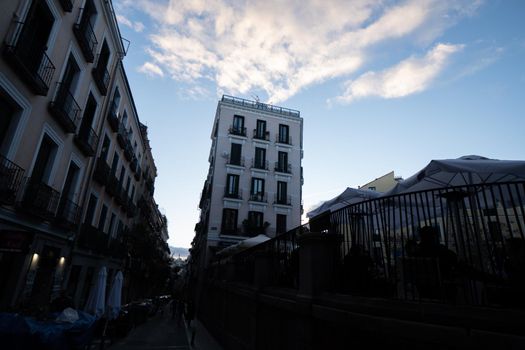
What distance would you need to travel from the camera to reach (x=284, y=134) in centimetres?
3194

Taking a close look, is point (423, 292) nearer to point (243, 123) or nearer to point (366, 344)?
point (366, 344)

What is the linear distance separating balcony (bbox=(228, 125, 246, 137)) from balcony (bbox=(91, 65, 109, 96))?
15378 mm

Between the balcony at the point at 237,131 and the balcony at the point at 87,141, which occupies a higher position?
the balcony at the point at 237,131

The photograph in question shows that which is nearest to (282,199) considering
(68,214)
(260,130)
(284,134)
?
(284,134)

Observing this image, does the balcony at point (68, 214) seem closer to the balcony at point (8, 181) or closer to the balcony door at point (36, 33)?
the balcony at point (8, 181)

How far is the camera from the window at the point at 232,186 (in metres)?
27.7

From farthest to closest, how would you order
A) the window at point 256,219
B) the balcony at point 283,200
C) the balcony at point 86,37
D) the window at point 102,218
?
the balcony at point 283,200, the window at point 256,219, the window at point 102,218, the balcony at point 86,37

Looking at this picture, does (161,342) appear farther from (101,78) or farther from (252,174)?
(252,174)

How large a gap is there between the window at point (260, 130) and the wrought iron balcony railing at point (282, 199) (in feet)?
21.7

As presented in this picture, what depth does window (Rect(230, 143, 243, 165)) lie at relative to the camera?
1145 inches

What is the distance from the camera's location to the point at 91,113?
14266 mm

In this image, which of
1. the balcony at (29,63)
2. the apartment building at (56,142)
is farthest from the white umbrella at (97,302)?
the balcony at (29,63)

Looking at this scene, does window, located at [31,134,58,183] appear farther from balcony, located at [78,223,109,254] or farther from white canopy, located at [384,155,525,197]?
white canopy, located at [384,155,525,197]

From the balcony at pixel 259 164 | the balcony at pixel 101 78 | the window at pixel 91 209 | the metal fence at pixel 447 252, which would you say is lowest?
the metal fence at pixel 447 252
